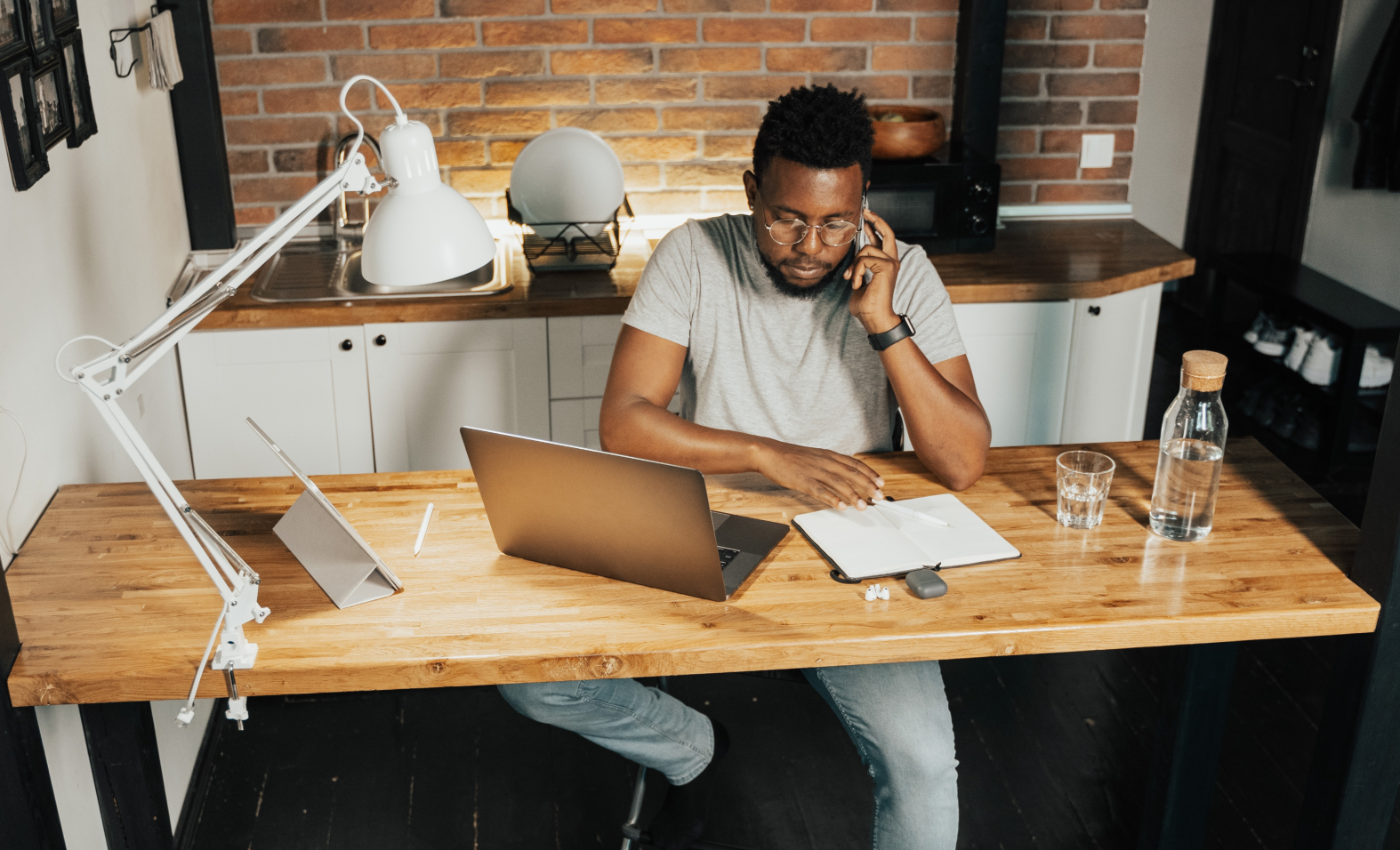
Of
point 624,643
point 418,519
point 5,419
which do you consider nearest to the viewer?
point 624,643

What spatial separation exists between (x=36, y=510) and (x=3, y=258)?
36cm

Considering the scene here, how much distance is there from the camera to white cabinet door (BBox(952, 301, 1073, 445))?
2805 millimetres

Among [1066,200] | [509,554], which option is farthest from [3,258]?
[1066,200]

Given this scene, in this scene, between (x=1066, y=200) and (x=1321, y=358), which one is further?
(x=1321, y=358)

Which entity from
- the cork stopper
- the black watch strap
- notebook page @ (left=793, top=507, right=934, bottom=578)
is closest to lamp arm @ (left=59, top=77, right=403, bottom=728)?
notebook page @ (left=793, top=507, right=934, bottom=578)

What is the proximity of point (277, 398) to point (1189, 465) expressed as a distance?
1.94 metres

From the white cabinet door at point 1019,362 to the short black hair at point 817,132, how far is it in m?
0.99

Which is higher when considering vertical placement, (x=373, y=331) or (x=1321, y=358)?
(x=373, y=331)

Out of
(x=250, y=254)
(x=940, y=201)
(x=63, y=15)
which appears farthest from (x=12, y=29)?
(x=940, y=201)

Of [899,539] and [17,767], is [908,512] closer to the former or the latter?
[899,539]

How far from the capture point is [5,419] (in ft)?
5.19

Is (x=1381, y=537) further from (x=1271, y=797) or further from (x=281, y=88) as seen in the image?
(x=281, y=88)

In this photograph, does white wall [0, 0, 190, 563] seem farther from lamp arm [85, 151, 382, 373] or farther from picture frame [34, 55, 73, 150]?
lamp arm [85, 151, 382, 373]

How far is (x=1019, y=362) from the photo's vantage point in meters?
2.86
